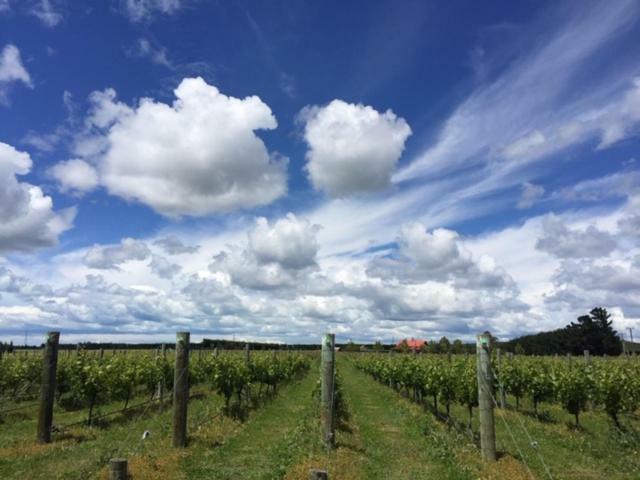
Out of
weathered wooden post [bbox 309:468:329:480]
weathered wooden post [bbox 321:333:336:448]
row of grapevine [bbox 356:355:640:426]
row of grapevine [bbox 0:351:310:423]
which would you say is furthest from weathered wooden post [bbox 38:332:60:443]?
row of grapevine [bbox 356:355:640:426]

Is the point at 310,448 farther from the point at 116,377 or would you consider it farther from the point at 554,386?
the point at 554,386

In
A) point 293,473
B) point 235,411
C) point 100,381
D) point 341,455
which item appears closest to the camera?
point 293,473

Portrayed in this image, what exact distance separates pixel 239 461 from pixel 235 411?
21.4 feet

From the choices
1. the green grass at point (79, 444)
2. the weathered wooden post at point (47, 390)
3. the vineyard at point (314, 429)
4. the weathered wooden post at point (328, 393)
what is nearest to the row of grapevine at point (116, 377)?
the vineyard at point (314, 429)

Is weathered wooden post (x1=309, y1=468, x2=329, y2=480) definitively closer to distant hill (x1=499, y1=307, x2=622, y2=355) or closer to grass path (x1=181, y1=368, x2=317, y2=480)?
grass path (x1=181, y1=368, x2=317, y2=480)

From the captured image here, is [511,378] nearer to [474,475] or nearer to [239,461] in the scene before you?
[474,475]

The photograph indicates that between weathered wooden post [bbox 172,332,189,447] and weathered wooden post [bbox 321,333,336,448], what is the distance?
3194 mm

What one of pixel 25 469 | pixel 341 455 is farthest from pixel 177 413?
pixel 341 455

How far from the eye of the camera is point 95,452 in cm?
1157

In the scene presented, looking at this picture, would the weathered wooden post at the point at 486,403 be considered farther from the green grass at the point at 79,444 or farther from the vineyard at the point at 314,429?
the green grass at the point at 79,444

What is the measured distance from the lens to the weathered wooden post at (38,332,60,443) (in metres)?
12.3

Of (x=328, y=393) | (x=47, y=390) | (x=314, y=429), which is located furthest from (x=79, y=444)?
(x=328, y=393)

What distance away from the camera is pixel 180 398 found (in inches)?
460

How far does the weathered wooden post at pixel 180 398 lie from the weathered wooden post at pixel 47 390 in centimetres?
315
